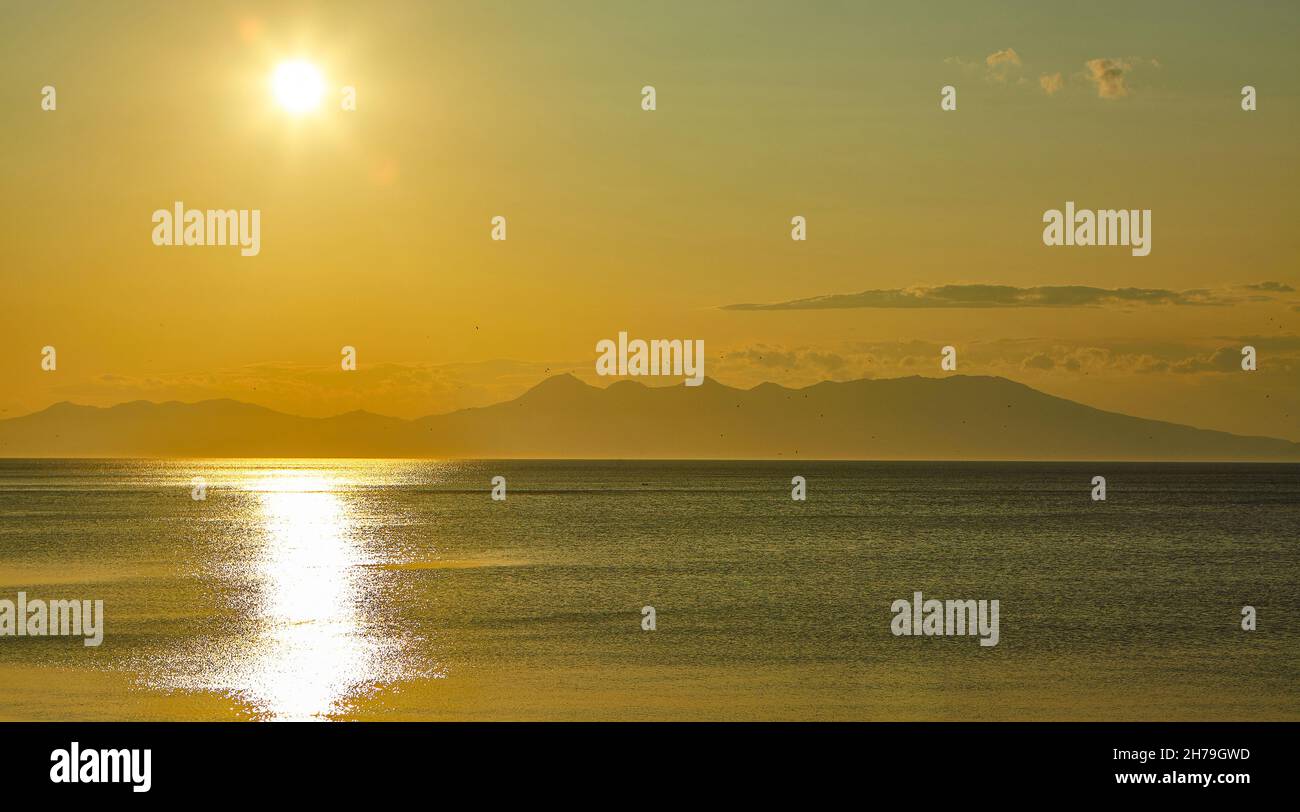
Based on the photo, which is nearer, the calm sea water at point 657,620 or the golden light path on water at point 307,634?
the golden light path on water at point 307,634

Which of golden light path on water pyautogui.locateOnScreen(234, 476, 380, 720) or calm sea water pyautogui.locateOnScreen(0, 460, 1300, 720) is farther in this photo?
calm sea water pyautogui.locateOnScreen(0, 460, 1300, 720)

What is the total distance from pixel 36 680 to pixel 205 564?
4241cm

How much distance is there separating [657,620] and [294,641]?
12957 mm

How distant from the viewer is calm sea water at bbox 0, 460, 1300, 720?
104ft

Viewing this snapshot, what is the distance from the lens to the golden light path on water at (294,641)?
31.4 m

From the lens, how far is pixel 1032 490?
198 m

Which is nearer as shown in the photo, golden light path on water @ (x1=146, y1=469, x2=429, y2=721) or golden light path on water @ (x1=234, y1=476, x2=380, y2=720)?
golden light path on water @ (x1=234, y1=476, x2=380, y2=720)

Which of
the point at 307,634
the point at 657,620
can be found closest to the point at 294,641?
the point at 307,634

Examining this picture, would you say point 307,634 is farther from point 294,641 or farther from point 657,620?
point 657,620

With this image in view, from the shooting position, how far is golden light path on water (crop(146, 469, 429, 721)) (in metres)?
31.4

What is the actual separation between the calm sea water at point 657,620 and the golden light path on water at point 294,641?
17 cm

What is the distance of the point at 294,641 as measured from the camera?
4122cm

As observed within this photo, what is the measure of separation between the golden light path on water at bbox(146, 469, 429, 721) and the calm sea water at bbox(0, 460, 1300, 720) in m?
0.17
